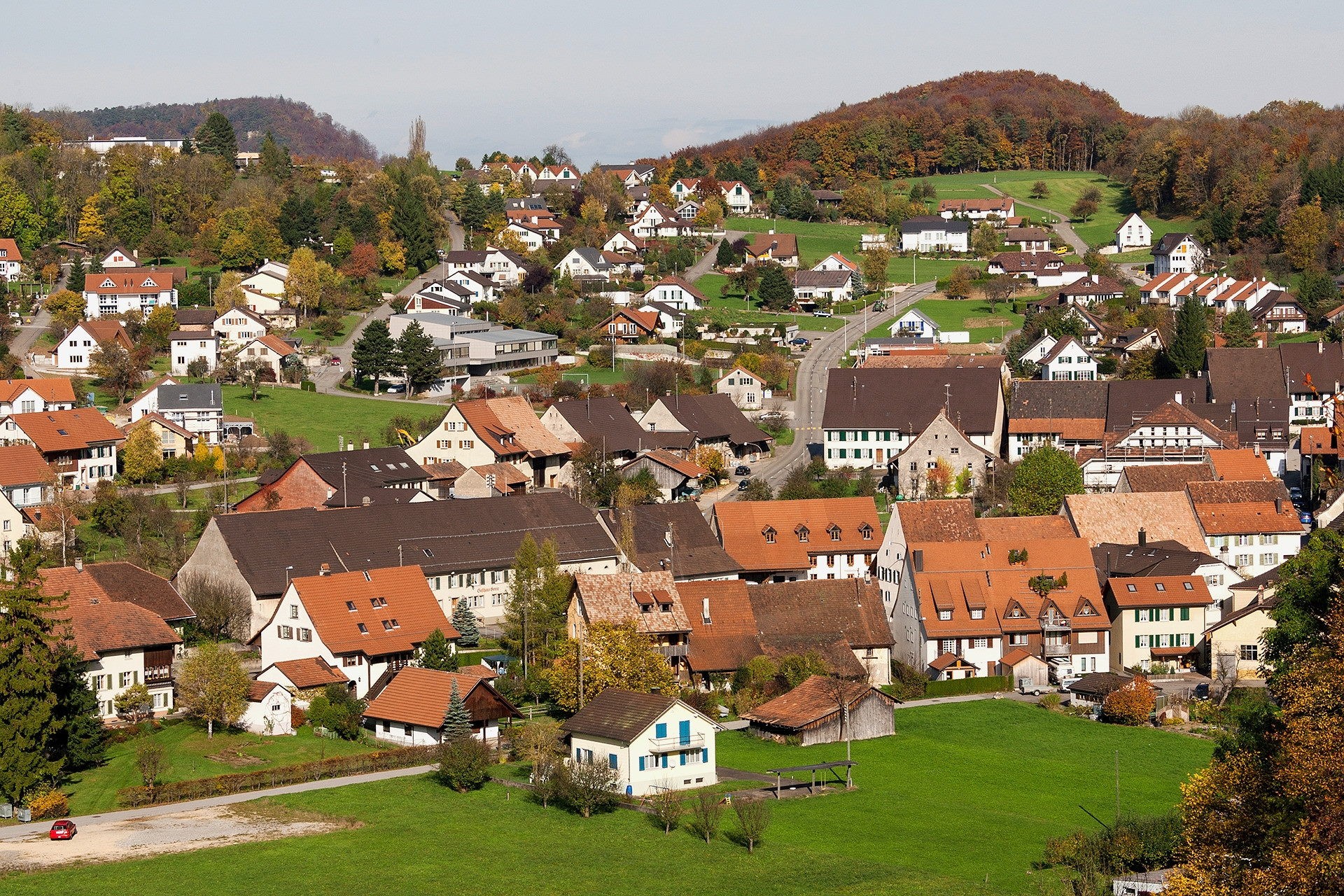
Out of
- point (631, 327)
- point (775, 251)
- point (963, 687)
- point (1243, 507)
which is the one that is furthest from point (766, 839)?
point (775, 251)

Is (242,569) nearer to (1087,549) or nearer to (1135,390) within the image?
(1087,549)

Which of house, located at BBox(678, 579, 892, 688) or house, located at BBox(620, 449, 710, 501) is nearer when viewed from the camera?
house, located at BBox(678, 579, 892, 688)

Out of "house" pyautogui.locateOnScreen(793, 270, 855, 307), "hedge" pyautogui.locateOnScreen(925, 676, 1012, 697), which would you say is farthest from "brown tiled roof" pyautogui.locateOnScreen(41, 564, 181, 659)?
"house" pyautogui.locateOnScreen(793, 270, 855, 307)

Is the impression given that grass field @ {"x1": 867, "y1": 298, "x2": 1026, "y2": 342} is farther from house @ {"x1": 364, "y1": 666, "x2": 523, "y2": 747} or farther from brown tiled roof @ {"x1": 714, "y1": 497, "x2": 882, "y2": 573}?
house @ {"x1": 364, "y1": 666, "x2": 523, "y2": 747}

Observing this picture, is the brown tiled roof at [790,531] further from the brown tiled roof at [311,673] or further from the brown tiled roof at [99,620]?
the brown tiled roof at [99,620]

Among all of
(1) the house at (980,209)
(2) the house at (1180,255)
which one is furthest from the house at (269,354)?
(1) the house at (980,209)

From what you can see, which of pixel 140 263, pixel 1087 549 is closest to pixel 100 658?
pixel 1087 549
